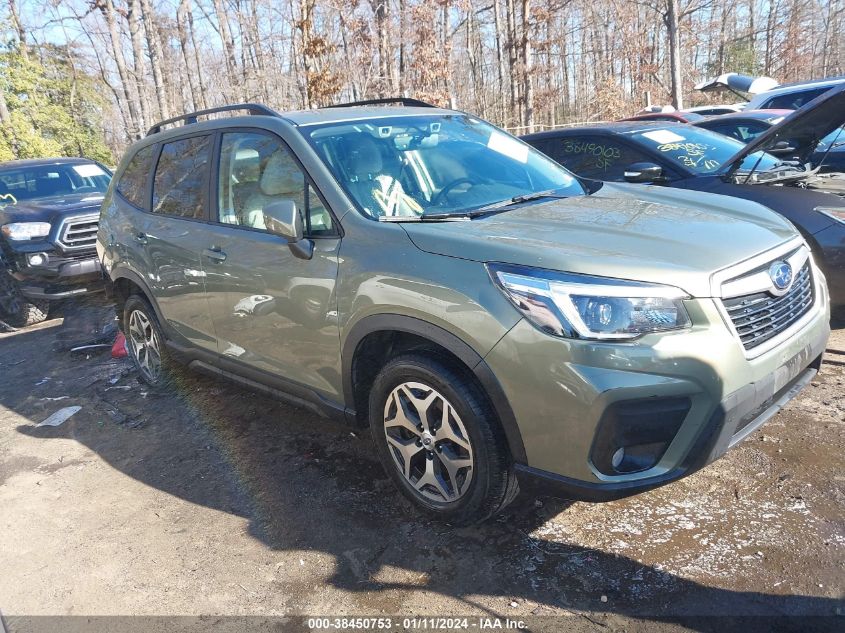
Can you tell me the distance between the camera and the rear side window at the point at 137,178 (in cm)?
455

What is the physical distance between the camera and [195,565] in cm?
285

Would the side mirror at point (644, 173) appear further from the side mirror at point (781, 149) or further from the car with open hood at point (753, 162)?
the side mirror at point (781, 149)

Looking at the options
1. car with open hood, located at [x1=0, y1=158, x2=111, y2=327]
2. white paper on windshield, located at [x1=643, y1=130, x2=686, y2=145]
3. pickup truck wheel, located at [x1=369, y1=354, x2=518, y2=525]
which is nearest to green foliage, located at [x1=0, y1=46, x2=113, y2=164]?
car with open hood, located at [x1=0, y1=158, x2=111, y2=327]

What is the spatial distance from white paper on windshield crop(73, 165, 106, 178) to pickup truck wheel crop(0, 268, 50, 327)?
1.96 m

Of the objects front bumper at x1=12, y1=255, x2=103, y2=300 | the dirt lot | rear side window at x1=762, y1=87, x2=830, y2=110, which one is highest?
rear side window at x1=762, y1=87, x2=830, y2=110

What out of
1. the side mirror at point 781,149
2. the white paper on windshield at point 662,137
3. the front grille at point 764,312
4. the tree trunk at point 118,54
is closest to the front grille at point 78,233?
the white paper on windshield at point 662,137

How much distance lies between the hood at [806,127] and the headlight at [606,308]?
2.96 meters

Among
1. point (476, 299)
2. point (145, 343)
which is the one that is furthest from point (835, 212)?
point (145, 343)

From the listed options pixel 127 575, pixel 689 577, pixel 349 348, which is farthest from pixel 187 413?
pixel 689 577

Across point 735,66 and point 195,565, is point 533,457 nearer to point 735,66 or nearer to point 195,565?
point 195,565

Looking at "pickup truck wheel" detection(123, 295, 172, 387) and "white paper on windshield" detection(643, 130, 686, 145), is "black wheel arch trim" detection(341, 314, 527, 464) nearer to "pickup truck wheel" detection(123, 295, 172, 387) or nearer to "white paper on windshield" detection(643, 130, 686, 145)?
"pickup truck wheel" detection(123, 295, 172, 387)

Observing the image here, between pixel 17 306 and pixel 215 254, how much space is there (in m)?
5.43

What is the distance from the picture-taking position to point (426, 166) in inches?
133

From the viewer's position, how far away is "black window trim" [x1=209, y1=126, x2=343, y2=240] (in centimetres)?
300
